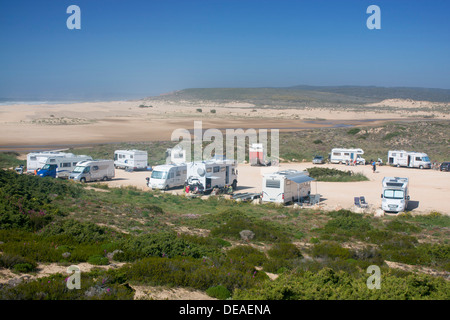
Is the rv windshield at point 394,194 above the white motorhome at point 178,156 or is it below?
below

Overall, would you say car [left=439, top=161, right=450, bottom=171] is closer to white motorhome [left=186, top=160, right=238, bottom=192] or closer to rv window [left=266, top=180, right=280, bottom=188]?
white motorhome [left=186, top=160, right=238, bottom=192]

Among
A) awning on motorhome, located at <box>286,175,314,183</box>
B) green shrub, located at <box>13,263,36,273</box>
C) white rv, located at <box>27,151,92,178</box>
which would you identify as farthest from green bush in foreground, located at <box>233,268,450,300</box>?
white rv, located at <box>27,151,92,178</box>

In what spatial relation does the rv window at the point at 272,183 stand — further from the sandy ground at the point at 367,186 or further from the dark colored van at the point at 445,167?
the dark colored van at the point at 445,167

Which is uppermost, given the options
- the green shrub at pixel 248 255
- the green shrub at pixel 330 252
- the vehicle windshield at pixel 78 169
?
the vehicle windshield at pixel 78 169

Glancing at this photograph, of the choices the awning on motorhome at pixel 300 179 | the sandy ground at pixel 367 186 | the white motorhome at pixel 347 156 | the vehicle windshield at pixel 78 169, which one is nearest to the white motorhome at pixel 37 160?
the vehicle windshield at pixel 78 169

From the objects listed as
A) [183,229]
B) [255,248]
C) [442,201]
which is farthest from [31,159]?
[442,201]
